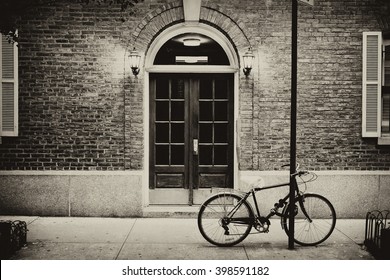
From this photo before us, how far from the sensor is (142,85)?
884 centimetres

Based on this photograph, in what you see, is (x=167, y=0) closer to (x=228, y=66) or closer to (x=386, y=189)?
(x=228, y=66)

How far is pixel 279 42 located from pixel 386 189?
3604 millimetres

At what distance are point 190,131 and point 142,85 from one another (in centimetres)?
136

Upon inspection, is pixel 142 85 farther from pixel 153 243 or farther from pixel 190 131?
pixel 153 243

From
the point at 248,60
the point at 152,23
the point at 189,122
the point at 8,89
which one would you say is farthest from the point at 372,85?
the point at 8,89

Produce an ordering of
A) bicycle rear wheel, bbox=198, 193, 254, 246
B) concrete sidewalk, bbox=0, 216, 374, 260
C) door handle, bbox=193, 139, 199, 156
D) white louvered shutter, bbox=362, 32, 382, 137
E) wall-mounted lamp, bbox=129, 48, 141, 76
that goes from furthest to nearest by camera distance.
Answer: door handle, bbox=193, 139, 199, 156
white louvered shutter, bbox=362, 32, 382, 137
wall-mounted lamp, bbox=129, 48, 141, 76
bicycle rear wheel, bbox=198, 193, 254, 246
concrete sidewalk, bbox=0, 216, 374, 260

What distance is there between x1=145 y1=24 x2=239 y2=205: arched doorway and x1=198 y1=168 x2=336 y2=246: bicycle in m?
1.90

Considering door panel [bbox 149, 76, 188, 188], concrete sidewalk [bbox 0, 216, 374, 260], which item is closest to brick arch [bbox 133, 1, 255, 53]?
door panel [bbox 149, 76, 188, 188]

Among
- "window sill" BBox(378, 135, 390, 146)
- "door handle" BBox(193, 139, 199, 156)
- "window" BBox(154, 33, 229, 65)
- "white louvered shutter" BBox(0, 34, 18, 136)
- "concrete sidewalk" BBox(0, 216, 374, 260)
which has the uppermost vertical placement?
"window" BBox(154, 33, 229, 65)

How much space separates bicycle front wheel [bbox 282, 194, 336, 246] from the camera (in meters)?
6.90

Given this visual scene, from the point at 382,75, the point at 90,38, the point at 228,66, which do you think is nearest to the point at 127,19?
the point at 90,38

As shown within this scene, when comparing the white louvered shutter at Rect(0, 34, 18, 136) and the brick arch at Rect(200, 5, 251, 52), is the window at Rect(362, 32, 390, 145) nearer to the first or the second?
the brick arch at Rect(200, 5, 251, 52)

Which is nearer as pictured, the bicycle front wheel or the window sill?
the bicycle front wheel

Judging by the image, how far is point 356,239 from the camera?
743 centimetres
